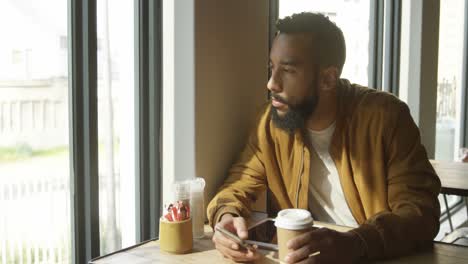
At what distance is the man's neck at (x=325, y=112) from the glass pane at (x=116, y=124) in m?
0.61

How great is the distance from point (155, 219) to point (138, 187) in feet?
0.41

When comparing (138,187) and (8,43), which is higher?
(8,43)

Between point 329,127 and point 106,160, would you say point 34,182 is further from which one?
point 329,127

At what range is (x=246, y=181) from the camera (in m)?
1.72

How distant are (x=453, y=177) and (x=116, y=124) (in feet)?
5.14

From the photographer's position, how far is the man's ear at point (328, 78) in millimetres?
1657

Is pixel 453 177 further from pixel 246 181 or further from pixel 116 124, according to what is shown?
pixel 116 124

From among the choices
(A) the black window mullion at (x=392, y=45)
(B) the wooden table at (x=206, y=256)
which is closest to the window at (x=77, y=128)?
(B) the wooden table at (x=206, y=256)

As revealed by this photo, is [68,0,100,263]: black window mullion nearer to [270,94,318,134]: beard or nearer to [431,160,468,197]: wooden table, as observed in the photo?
[270,94,318,134]: beard

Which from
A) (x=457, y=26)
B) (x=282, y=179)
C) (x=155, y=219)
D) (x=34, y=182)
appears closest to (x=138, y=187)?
(x=155, y=219)

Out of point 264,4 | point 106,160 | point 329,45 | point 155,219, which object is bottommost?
point 155,219

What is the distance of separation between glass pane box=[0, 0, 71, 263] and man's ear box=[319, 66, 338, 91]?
78 cm

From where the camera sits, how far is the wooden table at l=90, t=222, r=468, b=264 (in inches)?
50.8

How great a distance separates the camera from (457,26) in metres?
4.72
